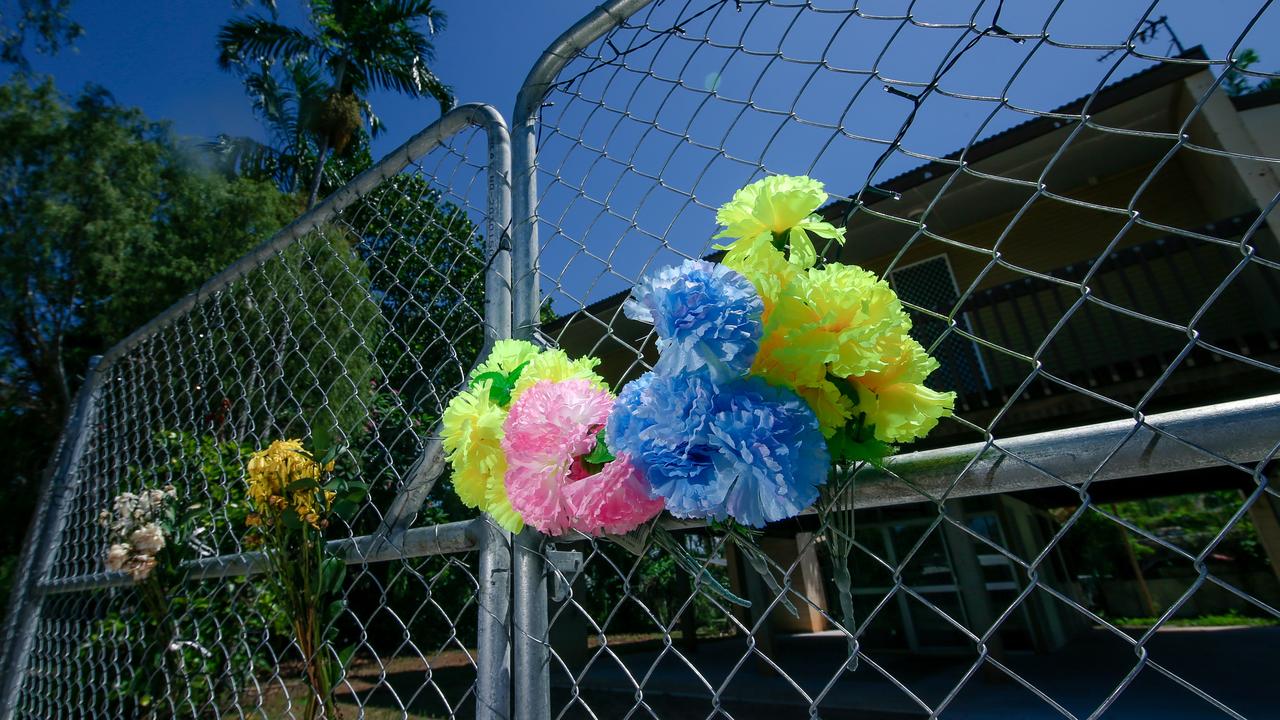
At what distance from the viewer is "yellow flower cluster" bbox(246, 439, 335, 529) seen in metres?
1.48

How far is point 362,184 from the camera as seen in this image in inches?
71.3

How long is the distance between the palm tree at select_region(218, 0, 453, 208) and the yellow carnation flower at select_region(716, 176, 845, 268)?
11595 millimetres

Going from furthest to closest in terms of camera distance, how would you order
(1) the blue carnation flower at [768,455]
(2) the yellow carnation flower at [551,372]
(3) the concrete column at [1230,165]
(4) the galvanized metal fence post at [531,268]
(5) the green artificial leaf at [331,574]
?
(3) the concrete column at [1230,165]
(5) the green artificial leaf at [331,574]
(4) the galvanized metal fence post at [531,268]
(2) the yellow carnation flower at [551,372]
(1) the blue carnation flower at [768,455]

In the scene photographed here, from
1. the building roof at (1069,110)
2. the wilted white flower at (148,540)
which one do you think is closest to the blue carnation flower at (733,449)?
the wilted white flower at (148,540)

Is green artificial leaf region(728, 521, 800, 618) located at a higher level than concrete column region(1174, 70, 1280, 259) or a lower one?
lower

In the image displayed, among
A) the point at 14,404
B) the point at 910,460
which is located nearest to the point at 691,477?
the point at 910,460

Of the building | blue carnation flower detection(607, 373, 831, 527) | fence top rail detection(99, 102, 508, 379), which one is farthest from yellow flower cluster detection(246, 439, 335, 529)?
the building

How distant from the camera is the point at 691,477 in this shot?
2.22 ft

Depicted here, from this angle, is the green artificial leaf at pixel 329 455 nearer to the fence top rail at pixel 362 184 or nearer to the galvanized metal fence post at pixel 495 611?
the galvanized metal fence post at pixel 495 611

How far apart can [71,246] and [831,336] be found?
11503 millimetres

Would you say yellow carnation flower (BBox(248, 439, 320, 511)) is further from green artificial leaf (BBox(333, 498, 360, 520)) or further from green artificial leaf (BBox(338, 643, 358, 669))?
green artificial leaf (BBox(338, 643, 358, 669))

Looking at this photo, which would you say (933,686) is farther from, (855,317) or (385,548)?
(855,317)

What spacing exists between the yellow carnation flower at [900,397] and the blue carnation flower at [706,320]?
5.7 inches

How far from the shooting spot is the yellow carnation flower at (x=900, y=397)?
Answer: 689mm
